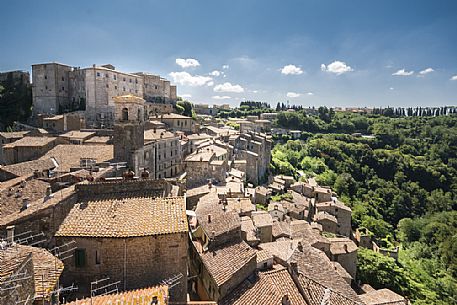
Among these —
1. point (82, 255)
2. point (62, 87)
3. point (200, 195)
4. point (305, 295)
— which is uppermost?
point (62, 87)

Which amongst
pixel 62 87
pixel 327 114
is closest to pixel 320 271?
pixel 62 87

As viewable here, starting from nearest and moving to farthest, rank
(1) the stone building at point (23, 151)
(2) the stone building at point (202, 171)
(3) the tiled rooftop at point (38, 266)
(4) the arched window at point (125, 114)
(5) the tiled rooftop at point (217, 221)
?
(3) the tiled rooftop at point (38, 266) < (5) the tiled rooftop at point (217, 221) < (4) the arched window at point (125, 114) < (1) the stone building at point (23, 151) < (2) the stone building at point (202, 171)

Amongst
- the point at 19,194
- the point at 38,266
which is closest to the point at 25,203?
the point at 19,194

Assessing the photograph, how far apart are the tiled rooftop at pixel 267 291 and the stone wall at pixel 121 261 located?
172 inches

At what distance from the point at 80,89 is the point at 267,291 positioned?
59.5 metres

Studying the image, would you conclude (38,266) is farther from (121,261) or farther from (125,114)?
(125,114)

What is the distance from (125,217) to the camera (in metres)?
12.1

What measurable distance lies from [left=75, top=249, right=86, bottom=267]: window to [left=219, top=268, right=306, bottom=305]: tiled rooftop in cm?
688

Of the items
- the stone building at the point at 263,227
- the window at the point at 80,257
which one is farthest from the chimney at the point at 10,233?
the stone building at the point at 263,227

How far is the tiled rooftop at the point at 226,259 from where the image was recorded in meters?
14.2

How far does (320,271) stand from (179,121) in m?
43.1

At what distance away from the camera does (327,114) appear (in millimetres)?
139250

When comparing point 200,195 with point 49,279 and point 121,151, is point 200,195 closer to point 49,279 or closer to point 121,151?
point 121,151

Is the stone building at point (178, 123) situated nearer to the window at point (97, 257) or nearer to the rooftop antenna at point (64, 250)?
the rooftop antenna at point (64, 250)
